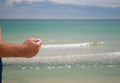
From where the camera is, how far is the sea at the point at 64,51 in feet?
7.03

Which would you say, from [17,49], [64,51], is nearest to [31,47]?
[17,49]

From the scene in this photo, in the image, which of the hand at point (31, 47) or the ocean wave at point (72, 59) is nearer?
the hand at point (31, 47)

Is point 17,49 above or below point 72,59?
above

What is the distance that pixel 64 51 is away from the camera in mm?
2182

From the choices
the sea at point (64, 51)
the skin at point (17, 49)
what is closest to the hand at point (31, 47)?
the skin at point (17, 49)

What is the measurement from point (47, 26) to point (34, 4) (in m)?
0.23

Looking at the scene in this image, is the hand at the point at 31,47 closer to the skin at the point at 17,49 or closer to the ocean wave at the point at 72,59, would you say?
the skin at the point at 17,49

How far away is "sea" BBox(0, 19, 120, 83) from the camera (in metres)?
2.14

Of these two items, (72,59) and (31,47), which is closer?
(31,47)

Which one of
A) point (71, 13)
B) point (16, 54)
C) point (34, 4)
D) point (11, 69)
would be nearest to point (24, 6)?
point (34, 4)

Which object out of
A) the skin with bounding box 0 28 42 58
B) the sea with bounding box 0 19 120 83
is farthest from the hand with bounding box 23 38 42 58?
the sea with bounding box 0 19 120 83

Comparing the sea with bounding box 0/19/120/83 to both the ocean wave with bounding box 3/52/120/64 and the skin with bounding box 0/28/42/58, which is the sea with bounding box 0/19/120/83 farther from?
the skin with bounding box 0/28/42/58

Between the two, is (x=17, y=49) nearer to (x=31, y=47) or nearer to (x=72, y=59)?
(x=31, y=47)

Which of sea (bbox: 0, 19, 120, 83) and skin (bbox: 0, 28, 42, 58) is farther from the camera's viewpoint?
sea (bbox: 0, 19, 120, 83)
